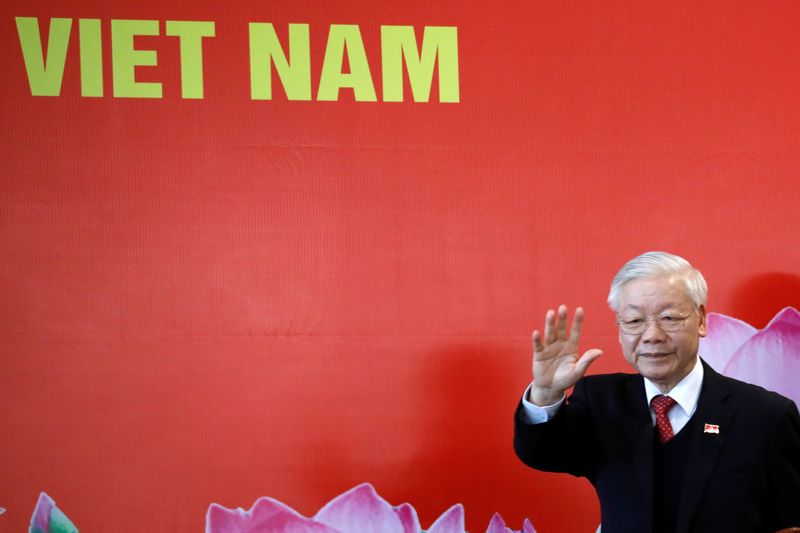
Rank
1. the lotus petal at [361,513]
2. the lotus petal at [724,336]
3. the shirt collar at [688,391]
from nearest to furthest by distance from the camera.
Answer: the shirt collar at [688,391] → the lotus petal at [361,513] → the lotus petal at [724,336]

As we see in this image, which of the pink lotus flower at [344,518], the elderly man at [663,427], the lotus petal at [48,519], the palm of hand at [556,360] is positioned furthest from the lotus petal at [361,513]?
the palm of hand at [556,360]

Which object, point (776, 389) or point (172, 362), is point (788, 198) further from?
point (172, 362)

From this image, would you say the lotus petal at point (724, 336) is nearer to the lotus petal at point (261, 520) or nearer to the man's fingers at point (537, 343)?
the man's fingers at point (537, 343)

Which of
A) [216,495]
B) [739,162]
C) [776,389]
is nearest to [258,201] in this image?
[216,495]

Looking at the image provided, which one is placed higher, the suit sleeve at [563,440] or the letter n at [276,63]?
the letter n at [276,63]

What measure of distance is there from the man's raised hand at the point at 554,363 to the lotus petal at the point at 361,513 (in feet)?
2.60

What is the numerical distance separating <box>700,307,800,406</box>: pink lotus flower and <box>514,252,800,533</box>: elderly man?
793 mm

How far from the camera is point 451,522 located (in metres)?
2.46

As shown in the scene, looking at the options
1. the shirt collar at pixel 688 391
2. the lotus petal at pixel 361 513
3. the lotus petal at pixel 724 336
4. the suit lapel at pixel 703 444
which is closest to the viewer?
the suit lapel at pixel 703 444

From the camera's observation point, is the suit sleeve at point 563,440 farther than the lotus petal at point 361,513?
No

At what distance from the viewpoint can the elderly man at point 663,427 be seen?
1717 mm

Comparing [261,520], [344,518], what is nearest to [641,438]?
[344,518]

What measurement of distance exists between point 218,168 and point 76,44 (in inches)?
18.3

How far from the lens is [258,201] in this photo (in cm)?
245
